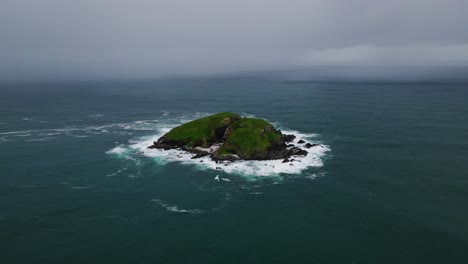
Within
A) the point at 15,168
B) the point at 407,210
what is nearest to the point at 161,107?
the point at 15,168

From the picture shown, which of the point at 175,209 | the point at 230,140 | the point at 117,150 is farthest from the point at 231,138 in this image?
the point at 117,150

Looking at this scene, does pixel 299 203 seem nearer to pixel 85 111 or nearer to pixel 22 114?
pixel 85 111

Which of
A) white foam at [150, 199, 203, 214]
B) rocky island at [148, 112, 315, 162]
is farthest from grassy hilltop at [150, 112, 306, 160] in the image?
white foam at [150, 199, 203, 214]

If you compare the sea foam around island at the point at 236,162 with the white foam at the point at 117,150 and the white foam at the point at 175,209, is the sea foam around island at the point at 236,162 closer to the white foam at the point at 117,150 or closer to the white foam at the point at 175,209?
the white foam at the point at 117,150

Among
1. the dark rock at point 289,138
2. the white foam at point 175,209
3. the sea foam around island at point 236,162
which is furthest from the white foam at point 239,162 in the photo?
the white foam at point 175,209

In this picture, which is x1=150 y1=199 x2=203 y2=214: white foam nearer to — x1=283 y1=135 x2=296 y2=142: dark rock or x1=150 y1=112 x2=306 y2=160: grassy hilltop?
x1=150 y1=112 x2=306 y2=160: grassy hilltop

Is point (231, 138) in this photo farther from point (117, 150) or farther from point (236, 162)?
point (117, 150)
